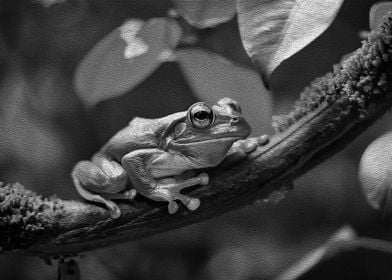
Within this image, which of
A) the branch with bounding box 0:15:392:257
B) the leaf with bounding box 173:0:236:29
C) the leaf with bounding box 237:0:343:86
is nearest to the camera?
the branch with bounding box 0:15:392:257

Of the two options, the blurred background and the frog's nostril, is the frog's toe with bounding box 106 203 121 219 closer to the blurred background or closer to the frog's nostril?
the blurred background

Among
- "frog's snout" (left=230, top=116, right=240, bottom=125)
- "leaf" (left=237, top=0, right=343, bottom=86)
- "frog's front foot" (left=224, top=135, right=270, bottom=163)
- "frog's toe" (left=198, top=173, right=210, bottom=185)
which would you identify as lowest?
"frog's toe" (left=198, top=173, right=210, bottom=185)

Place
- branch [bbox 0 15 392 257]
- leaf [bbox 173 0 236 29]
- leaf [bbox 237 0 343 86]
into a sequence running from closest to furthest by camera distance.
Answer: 1. branch [bbox 0 15 392 257]
2. leaf [bbox 237 0 343 86]
3. leaf [bbox 173 0 236 29]

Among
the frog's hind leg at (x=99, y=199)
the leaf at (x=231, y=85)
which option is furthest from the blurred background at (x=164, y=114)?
the frog's hind leg at (x=99, y=199)

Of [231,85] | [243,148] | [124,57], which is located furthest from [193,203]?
[124,57]

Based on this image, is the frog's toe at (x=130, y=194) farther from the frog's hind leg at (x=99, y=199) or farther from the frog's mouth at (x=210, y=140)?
the frog's mouth at (x=210, y=140)

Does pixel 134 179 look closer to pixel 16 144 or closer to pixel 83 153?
pixel 83 153

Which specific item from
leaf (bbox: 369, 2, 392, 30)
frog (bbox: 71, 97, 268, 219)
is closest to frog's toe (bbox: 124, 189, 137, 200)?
frog (bbox: 71, 97, 268, 219)
